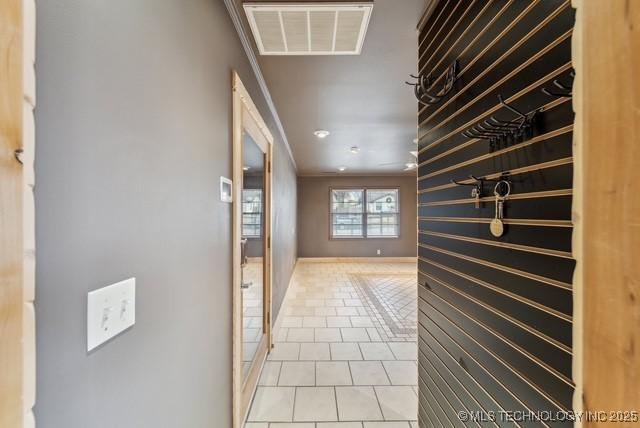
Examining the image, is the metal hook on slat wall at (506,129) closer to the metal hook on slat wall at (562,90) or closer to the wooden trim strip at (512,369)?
the metal hook on slat wall at (562,90)

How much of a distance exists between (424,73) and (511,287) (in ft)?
4.22

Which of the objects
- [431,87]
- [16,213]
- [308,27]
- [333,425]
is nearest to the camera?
[16,213]

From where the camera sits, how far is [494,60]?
1002mm

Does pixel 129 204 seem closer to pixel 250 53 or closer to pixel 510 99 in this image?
pixel 510 99

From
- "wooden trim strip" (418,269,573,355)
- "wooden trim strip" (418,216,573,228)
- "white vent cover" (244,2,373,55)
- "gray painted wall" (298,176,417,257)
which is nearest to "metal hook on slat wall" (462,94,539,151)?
"wooden trim strip" (418,216,573,228)

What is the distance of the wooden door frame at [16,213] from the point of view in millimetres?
373

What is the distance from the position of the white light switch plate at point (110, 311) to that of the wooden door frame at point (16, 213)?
0.56 feet

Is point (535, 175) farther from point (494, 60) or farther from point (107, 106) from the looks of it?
point (107, 106)

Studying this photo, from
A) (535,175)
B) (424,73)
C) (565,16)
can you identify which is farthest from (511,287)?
(424,73)

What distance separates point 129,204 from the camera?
2.40 ft

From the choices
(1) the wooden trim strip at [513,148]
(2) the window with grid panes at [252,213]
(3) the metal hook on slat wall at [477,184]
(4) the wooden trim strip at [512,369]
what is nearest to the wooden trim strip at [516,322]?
(4) the wooden trim strip at [512,369]

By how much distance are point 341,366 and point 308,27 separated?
261 cm

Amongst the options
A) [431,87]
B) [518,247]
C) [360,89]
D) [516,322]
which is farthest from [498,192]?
[360,89]

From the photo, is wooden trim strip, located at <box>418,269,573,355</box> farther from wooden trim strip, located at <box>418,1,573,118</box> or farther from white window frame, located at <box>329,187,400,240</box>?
white window frame, located at <box>329,187,400,240</box>
